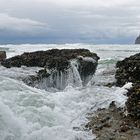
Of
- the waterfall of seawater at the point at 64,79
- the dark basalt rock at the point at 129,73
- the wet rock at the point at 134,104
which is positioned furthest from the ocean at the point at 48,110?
the waterfall of seawater at the point at 64,79

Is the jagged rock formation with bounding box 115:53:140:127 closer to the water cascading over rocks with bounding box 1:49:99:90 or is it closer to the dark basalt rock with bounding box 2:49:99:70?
the water cascading over rocks with bounding box 1:49:99:90

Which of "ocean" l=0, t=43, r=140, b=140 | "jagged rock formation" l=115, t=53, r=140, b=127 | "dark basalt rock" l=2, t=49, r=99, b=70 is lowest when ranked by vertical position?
"ocean" l=0, t=43, r=140, b=140

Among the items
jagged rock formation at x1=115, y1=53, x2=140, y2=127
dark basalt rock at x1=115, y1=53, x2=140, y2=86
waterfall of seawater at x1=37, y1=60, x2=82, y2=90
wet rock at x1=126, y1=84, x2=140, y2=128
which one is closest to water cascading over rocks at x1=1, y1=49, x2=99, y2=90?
waterfall of seawater at x1=37, y1=60, x2=82, y2=90

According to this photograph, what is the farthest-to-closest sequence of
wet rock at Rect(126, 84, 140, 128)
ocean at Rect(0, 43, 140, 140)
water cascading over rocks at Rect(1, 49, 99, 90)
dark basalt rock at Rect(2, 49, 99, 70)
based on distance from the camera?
1. dark basalt rock at Rect(2, 49, 99, 70)
2. water cascading over rocks at Rect(1, 49, 99, 90)
3. wet rock at Rect(126, 84, 140, 128)
4. ocean at Rect(0, 43, 140, 140)

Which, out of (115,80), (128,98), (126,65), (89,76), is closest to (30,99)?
(128,98)

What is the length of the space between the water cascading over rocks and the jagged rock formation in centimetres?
157

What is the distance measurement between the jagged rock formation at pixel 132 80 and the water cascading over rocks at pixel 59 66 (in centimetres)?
157

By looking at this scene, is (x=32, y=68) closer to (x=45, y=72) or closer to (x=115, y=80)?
(x=45, y=72)

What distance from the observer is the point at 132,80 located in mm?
13305

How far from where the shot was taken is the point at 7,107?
934cm

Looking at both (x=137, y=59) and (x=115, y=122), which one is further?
(x=137, y=59)

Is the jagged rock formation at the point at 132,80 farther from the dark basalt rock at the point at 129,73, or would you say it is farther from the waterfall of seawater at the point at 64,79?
the waterfall of seawater at the point at 64,79

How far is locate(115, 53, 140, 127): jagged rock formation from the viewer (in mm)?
9151

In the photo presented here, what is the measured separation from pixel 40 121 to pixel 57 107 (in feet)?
4.23
